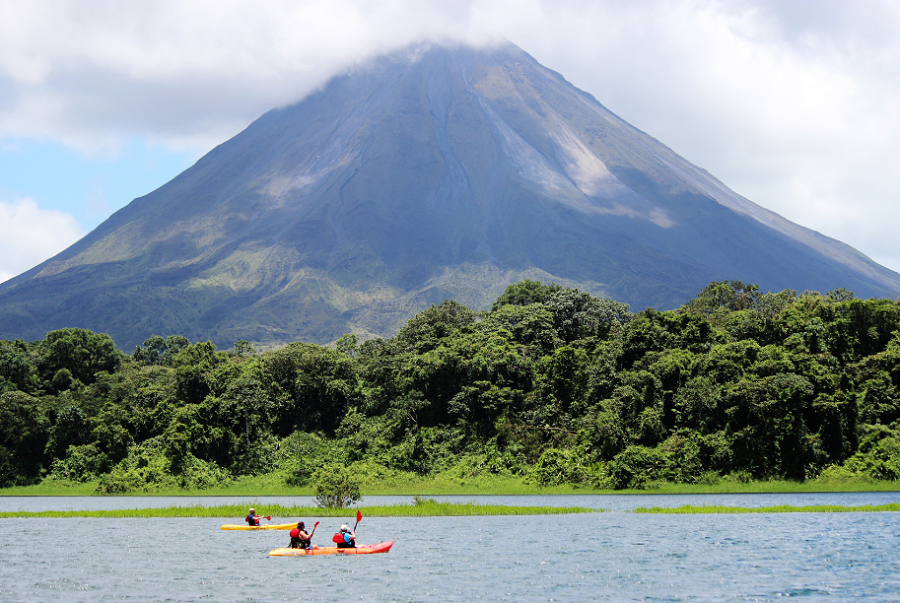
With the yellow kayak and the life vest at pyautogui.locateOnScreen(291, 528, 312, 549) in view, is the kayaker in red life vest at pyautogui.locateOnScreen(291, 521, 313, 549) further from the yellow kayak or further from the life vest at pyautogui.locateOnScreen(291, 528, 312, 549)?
the yellow kayak

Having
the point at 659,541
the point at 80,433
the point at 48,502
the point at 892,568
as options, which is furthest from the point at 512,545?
the point at 80,433

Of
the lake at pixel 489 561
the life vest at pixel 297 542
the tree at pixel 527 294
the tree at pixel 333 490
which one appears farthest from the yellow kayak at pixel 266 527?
the tree at pixel 527 294

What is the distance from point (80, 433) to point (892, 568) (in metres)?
53.7

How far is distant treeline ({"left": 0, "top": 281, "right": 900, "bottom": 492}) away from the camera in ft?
157

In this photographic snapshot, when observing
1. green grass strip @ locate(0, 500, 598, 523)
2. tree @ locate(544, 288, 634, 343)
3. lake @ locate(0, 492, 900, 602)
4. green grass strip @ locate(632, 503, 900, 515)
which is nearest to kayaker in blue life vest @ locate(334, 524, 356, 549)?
lake @ locate(0, 492, 900, 602)

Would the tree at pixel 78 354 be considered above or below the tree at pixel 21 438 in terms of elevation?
above

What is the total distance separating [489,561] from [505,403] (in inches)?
1305

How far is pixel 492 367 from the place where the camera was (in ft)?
193

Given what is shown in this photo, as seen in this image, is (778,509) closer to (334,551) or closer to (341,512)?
(341,512)

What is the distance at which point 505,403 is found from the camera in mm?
57750

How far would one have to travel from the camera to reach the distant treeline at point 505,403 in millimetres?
47719

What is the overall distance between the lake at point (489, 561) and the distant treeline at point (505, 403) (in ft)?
43.4

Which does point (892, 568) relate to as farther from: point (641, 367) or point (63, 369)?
point (63, 369)

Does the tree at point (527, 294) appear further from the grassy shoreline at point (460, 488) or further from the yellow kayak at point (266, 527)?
the yellow kayak at point (266, 527)
